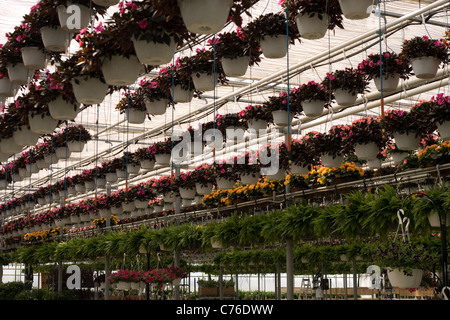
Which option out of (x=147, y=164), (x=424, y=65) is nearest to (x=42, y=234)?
(x=147, y=164)

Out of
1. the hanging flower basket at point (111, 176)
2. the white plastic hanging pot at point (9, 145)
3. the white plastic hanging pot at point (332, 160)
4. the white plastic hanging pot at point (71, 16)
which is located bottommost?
the white plastic hanging pot at point (332, 160)

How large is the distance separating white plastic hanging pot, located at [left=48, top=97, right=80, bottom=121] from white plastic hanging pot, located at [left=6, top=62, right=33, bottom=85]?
2.52 feet

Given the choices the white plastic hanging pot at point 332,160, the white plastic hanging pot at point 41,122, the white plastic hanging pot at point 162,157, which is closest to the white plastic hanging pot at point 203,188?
the white plastic hanging pot at point 162,157

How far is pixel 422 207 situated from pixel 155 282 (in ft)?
16.3

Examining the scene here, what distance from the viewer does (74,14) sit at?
4.27m

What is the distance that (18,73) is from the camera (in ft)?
17.5

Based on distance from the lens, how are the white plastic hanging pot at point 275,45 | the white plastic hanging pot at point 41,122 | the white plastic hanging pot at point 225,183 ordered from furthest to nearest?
the white plastic hanging pot at point 225,183 → the white plastic hanging pot at point 275,45 → the white plastic hanging pot at point 41,122

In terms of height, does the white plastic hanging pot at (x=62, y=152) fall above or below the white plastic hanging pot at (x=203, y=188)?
above

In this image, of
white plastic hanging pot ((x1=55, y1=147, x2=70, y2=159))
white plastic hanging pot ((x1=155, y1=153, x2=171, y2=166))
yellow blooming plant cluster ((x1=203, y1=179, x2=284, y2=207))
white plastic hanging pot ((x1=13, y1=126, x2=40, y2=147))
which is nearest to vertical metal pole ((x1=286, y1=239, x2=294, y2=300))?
yellow blooming plant cluster ((x1=203, y1=179, x2=284, y2=207))

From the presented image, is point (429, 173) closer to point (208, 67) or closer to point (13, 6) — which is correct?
point (208, 67)

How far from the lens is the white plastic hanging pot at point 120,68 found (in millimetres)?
3924

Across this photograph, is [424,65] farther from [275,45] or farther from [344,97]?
[275,45]

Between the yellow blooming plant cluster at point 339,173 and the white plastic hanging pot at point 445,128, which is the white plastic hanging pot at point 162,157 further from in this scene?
the white plastic hanging pot at point 445,128

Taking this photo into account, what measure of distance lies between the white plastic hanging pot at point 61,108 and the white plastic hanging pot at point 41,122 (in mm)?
406
